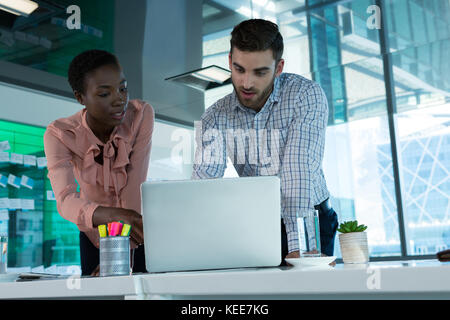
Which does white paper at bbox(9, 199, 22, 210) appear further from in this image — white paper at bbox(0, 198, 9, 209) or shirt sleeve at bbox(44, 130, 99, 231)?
shirt sleeve at bbox(44, 130, 99, 231)

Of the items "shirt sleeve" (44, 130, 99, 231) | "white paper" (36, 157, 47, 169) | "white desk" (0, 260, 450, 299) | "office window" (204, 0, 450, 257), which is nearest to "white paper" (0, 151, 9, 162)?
"white paper" (36, 157, 47, 169)

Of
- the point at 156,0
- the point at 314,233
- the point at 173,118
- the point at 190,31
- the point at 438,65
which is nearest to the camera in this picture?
the point at 314,233

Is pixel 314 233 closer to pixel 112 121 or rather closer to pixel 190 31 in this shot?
pixel 112 121

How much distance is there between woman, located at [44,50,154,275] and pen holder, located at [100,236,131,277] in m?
0.64

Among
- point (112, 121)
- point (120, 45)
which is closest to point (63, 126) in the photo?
point (112, 121)

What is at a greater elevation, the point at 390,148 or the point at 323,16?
the point at 323,16

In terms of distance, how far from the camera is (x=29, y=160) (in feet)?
15.4

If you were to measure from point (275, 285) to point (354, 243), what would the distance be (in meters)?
0.54

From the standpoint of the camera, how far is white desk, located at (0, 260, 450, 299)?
2.25 feet

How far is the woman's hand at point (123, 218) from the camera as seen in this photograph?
1.50 m

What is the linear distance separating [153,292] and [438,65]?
4.10 metres

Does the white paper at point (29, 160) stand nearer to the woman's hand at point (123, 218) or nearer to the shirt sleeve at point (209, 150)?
the shirt sleeve at point (209, 150)

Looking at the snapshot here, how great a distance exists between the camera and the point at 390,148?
445 centimetres

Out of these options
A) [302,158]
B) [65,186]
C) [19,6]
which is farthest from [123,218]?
[19,6]
